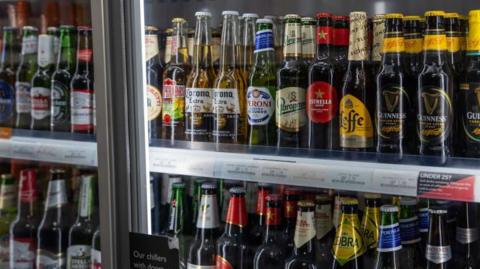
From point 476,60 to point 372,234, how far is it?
462 mm

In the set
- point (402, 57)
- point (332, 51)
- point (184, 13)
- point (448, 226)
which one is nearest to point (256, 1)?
point (184, 13)

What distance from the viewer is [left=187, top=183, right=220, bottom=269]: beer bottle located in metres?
1.56

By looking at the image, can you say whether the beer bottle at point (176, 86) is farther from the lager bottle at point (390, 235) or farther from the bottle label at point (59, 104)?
the lager bottle at point (390, 235)

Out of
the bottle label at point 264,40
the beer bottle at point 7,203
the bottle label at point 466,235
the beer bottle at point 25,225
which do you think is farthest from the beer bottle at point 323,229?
the beer bottle at point 7,203

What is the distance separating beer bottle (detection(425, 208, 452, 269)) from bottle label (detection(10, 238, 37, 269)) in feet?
3.93

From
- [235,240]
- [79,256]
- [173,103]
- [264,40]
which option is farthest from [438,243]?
[79,256]

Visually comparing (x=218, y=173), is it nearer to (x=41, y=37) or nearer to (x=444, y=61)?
(x=444, y=61)

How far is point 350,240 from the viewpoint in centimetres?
140

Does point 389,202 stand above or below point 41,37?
below

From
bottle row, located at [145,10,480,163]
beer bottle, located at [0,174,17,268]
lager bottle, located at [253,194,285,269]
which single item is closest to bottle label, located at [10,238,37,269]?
beer bottle, located at [0,174,17,268]

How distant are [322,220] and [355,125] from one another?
0.28 meters

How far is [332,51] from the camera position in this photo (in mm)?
1506

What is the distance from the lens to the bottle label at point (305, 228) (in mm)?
1452

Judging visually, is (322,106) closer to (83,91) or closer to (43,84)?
(83,91)
